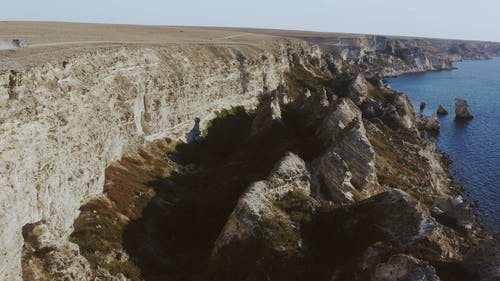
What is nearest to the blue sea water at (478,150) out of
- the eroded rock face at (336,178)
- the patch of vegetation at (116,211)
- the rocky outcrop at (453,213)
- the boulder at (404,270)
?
the rocky outcrop at (453,213)

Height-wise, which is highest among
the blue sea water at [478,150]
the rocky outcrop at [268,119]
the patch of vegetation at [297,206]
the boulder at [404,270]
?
the rocky outcrop at [268,119]

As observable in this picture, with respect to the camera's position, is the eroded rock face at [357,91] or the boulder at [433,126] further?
the boulder at [433,126]

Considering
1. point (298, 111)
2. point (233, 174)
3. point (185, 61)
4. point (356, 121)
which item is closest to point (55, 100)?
point (233, 174)

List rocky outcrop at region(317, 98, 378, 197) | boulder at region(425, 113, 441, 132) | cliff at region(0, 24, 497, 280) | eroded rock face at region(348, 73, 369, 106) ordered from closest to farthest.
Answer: cliff at region(0, 24, 497, 280) < rocky outcrop at region(317, 98, 378, 197) < eroded rock face at region(348, 73, 369, 106) < boulder at region(425, 113, 441, 132)

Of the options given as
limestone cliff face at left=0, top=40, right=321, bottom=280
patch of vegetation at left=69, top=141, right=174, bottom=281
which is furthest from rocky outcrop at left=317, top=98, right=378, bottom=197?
limestone cliff face at left=0, top=40, right=321, bottom=280

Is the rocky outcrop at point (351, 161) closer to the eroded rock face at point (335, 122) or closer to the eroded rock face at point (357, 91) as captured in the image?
the eroded rock face at point (335, 122)

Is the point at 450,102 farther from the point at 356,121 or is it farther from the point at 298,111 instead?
the point at 356,121

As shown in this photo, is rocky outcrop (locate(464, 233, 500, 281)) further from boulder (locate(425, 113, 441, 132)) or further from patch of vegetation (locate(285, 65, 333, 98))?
patch of vegetation (locate(285, 65, 333, 98))

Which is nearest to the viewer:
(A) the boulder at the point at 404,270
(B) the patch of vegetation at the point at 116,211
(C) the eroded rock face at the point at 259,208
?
(A) the boulder at the point at 404,270
